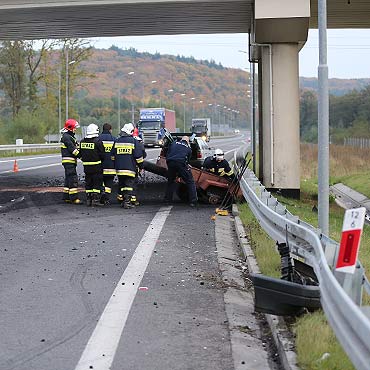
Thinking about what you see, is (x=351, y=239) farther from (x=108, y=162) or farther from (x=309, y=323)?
(x=108, y=162)

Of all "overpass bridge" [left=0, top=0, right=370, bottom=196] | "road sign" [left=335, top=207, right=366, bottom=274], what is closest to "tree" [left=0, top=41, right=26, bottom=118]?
"overpass bridge" [left=0, top=0, right=370, bottom=196]

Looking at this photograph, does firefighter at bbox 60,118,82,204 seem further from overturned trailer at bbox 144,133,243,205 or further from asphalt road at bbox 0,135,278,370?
asphalt road at bbox 0,135,278,370

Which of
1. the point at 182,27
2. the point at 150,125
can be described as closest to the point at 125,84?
the point at 150,125

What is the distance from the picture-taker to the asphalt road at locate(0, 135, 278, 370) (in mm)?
6590

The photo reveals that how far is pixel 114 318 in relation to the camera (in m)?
7.78

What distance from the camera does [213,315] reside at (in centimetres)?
812

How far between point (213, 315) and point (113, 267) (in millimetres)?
2780

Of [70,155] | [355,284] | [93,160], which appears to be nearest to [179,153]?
[93,160]

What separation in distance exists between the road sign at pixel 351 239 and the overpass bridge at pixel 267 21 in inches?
590

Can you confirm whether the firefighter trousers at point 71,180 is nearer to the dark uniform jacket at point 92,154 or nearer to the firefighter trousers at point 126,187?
the dark uniform jacket at point 92,154

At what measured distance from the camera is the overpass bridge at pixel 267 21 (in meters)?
20.8

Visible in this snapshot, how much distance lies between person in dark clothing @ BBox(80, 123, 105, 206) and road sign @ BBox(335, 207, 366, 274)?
1282 centimetres

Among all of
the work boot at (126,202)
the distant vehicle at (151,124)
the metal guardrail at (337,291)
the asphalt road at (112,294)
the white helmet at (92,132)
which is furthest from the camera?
the distant vehicle at (151,124)

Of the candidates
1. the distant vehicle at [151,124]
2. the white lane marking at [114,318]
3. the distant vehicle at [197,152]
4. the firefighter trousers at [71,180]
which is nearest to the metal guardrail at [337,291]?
the white lane marking at [114,318]
